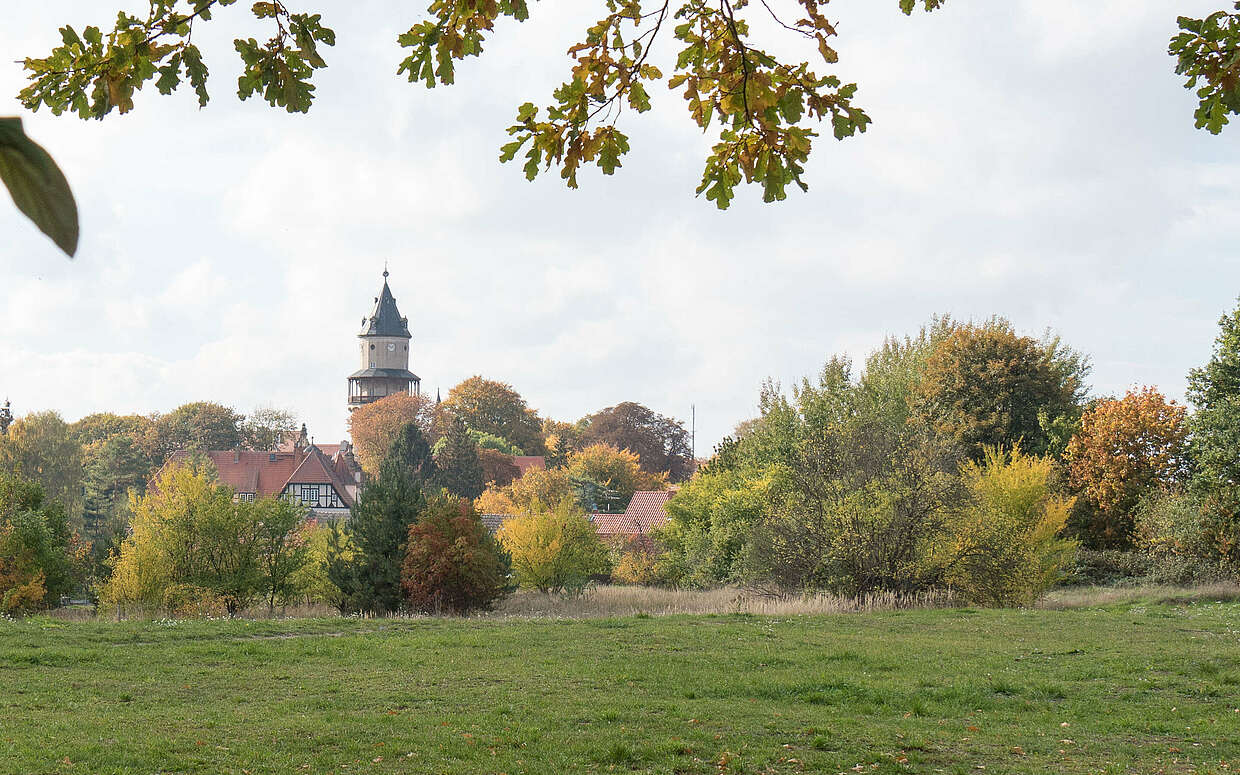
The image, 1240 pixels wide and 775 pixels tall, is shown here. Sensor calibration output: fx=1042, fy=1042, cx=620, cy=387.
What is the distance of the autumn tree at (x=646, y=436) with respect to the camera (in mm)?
75188

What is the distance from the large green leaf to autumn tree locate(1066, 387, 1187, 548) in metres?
35.8

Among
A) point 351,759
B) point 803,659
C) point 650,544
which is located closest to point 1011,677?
point 803,659

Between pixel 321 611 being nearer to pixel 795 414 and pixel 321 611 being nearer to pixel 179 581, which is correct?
pixel 179 581

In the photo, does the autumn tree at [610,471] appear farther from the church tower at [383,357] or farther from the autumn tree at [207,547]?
the church tower at [383,357]

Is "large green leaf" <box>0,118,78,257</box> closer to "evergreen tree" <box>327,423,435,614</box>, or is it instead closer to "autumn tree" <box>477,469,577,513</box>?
"evergreen tree" <box>327,423,435,614</box>

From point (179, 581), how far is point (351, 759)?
63.9 ft

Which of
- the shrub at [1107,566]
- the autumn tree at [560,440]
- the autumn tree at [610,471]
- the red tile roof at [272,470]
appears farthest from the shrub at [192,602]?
the autumn tree at [560,440]

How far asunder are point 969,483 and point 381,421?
5898 cm

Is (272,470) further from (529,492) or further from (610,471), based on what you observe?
(610,471)

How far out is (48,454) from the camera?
1949 inches

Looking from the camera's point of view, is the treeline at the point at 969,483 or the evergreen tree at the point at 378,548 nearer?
the treeline at the point at 969,483

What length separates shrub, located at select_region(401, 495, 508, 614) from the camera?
958 inches

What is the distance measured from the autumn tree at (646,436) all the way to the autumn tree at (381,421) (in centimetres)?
1264

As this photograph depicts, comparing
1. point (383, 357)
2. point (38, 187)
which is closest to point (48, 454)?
point (38, 187)
